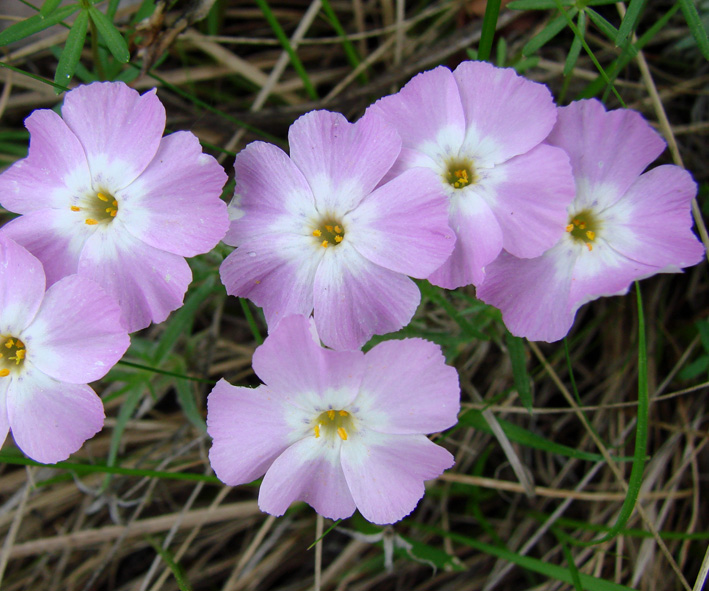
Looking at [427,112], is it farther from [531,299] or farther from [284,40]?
[284,40]

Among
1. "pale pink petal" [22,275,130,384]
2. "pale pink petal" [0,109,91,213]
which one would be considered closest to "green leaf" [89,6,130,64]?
"pale pink petal" [0,109,91,213]

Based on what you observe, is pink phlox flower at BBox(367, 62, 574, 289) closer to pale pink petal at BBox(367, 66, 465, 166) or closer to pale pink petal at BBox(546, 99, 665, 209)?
pale pink petal at BBox(367, 66, 465, 166)

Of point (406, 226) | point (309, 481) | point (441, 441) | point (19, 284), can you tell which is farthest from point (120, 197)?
point (441, 441)

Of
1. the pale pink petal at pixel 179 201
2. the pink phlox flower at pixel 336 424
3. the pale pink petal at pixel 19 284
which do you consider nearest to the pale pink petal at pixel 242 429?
the pink phlox flower at pixel 336 424

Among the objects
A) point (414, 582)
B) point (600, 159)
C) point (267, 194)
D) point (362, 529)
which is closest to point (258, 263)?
point (267, 194)

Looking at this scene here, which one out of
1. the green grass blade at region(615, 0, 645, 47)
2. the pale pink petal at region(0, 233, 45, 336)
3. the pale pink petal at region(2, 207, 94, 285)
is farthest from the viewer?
the green grass blade at region(615, 0, 645, 47)

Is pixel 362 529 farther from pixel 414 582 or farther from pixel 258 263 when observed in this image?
pixel 258 263
